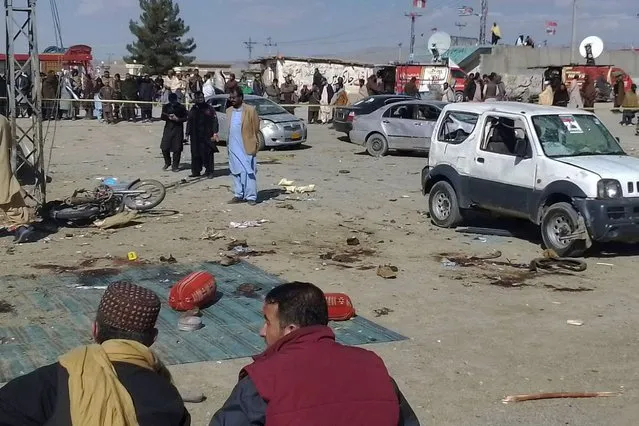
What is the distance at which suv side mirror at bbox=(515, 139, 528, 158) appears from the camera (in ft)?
37.5

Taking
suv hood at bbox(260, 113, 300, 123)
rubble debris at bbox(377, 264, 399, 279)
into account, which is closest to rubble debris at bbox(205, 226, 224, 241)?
rubble debris at bbox(377, 264, 399, 279)

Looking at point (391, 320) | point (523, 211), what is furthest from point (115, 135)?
point (391, 320)

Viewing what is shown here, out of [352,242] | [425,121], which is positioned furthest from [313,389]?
[425,121]

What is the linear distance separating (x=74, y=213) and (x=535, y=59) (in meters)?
42.5

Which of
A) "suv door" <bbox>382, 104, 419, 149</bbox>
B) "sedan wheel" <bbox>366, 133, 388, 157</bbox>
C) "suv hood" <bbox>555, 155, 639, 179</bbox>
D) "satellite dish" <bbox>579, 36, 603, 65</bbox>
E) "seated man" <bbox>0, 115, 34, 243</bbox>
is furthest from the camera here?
"satellite dish" <bbox>579, 36, 603, 65</bbox>

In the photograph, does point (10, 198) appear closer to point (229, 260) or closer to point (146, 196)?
point (146, 196)

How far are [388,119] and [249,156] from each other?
9.38 meters

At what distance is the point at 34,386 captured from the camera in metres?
2.54

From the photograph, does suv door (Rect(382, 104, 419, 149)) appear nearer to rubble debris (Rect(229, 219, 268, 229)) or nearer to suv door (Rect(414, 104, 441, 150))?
suv door (Rect(414, 104, 441, 150))

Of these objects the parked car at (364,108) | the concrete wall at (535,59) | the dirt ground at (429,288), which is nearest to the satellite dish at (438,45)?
the concrete wall at (535,59)

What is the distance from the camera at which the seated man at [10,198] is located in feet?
35.8

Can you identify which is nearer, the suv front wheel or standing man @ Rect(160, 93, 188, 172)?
the suv front wheel

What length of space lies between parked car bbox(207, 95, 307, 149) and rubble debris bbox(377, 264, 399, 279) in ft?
46.0

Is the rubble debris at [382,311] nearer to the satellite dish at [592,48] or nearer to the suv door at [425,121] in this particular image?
the suv door at [425,121]
